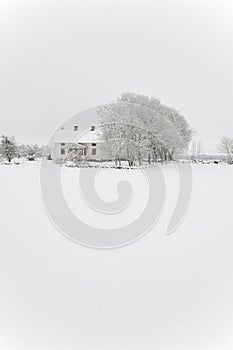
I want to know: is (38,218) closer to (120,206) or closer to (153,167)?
(120,206)

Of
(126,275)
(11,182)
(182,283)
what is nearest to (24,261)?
(126,275)

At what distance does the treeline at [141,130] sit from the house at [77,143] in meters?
0.08

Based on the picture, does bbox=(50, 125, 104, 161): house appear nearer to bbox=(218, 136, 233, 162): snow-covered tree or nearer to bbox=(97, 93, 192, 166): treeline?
bbox=(97, 93, 192, 166): treeline

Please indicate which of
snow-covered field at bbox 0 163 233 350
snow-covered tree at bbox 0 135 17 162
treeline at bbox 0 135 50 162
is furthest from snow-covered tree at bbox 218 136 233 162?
snow-covered tree at bbox 0 135 17 162

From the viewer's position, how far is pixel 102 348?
4.66 feet

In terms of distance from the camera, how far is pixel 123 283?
176cm

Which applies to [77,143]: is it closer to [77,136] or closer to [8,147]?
[77,136]

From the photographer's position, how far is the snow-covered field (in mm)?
1459

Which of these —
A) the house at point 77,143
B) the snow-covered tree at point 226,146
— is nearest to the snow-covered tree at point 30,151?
the house at point 77,143

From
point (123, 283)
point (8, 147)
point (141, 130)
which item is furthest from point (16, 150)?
point (123, 283)

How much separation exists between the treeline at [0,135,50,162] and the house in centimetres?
10

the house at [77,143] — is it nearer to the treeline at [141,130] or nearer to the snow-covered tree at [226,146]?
the treeline at [141,130]

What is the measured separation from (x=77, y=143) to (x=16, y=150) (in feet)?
1.84

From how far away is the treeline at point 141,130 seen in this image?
2660 mm
